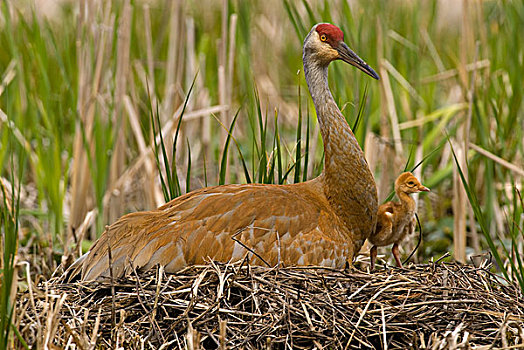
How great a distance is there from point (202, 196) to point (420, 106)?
3430 millimetres

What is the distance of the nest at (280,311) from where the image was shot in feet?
10.6

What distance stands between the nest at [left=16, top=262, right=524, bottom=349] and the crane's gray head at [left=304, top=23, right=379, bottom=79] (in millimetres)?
1355

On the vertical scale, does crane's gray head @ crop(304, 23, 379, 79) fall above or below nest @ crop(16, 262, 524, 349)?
above

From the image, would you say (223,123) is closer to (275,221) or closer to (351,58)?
(351,58)

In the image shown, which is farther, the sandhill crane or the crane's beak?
the crane's beak

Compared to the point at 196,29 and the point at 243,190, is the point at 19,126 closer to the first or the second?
the point at 243,190

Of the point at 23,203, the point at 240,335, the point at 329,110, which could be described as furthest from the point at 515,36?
the point at 23,203

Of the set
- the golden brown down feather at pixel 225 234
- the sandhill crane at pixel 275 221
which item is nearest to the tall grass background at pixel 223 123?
the sandhill crane at pixel 275 221

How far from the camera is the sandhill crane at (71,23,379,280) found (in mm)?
3744

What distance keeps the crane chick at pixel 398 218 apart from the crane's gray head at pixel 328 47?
78 centimetres

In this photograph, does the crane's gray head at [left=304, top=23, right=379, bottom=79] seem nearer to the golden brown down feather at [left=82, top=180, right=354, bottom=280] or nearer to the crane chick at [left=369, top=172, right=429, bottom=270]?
the crane chick at [left=369, top=172, right=429, bottom=270]

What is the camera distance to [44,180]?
17.6ft

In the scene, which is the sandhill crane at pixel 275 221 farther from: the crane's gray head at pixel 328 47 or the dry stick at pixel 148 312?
the dry stick at pixel 148 312

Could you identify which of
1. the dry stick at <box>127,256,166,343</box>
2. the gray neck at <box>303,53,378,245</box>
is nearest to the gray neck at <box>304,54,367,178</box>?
the gray neck at <box>303,53,378,245</box>
